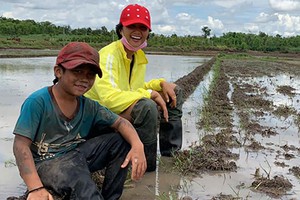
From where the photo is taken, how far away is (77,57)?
2312 millimetres

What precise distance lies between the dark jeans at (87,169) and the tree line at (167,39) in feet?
116

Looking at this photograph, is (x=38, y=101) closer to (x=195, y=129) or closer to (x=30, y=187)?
(x=30, y=187)

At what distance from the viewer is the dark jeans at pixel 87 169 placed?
2346 millimetres

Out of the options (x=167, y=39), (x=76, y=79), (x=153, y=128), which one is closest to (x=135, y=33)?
(x=153, y=128)

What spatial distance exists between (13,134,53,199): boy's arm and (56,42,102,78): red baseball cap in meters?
0.46

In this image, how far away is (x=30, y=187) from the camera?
214 cm

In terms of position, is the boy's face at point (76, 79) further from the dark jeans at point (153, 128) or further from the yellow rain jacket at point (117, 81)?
the dark jeans at point (153, 128)

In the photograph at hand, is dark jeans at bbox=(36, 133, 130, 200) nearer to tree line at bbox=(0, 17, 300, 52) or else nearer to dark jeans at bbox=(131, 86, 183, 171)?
dark jeans at bbox=(131, 86, 183, 171)

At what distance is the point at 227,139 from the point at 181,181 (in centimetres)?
151

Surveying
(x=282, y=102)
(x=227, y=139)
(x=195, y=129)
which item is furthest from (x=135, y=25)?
(x=282, y=102)

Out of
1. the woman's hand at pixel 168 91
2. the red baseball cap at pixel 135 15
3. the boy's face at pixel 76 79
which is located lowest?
the woman's hand at pixel 168 91

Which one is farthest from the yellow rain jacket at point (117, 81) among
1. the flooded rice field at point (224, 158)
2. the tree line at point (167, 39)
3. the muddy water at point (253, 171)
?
the tree line at point (167, 39)

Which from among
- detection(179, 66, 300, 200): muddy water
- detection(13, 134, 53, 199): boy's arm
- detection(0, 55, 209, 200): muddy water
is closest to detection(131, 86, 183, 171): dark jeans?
detection(0, 55, 209, 200): muddy water

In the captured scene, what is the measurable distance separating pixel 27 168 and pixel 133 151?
0.63 metres
